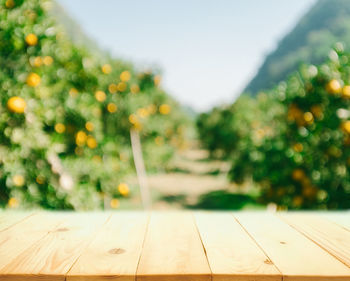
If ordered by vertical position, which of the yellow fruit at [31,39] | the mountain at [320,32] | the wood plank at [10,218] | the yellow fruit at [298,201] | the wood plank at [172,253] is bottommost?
the yellow fruit at [298,201]

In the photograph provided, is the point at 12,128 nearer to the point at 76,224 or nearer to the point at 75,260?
the point at 76,224

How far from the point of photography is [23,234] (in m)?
1.15

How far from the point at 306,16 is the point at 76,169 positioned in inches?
262

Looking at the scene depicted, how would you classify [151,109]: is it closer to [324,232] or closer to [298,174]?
[298,174]

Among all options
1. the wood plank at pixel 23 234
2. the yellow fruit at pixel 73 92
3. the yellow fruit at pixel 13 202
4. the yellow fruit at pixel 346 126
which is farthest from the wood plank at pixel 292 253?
the yellow fruit at pixel 73 92

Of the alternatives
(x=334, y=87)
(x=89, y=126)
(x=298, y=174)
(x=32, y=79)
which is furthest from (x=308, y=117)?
(x=32, y=79)

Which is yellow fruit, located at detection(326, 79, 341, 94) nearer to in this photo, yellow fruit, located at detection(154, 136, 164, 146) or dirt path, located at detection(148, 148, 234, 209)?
dirt path, located at detection(148, 148, 234, 209)

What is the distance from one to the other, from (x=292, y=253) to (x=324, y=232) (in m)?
0.32

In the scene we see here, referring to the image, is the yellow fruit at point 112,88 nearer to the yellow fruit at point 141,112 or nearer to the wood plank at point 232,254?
the yellow fruit at point 141,112

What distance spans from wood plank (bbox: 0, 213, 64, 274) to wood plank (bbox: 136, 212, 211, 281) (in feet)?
1.34

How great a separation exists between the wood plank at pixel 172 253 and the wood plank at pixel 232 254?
0.03 meters

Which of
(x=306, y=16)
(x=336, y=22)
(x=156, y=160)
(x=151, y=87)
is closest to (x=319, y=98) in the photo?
(x=336, y=22)

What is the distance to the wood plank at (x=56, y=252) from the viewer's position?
828mm

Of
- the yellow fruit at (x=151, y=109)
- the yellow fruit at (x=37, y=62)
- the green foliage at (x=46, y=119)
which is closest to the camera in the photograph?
the green foliage at (x=46, y=119)
